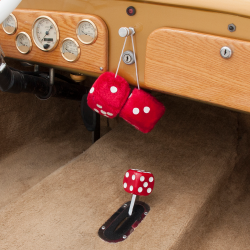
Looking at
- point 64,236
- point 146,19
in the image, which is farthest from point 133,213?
point 146,19

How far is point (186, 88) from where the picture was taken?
2.82ft

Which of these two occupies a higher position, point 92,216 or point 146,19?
point 146,19

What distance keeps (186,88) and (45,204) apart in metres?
0.64

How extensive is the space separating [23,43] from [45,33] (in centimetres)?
12

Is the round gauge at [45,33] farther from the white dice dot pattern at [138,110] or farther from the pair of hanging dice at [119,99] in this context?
the white dice dot pattern at [138,110]

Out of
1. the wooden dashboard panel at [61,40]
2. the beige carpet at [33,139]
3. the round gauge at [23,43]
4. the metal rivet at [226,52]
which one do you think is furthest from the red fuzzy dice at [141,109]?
the beige carpet at [33,139]

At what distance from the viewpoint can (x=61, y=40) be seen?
3.42 ft

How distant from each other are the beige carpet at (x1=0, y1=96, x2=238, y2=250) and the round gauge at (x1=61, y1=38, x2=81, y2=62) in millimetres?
471

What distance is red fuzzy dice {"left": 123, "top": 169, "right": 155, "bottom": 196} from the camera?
0.98m

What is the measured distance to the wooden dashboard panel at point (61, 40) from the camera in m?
0.97

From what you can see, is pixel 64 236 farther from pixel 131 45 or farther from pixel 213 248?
pixel 131 45

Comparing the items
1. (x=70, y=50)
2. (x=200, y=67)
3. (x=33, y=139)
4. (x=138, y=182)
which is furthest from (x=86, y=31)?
(x=33, y=139)

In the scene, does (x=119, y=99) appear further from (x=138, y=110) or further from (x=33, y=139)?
(x=33, y=139)

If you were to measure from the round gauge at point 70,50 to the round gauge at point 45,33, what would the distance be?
33 mm
